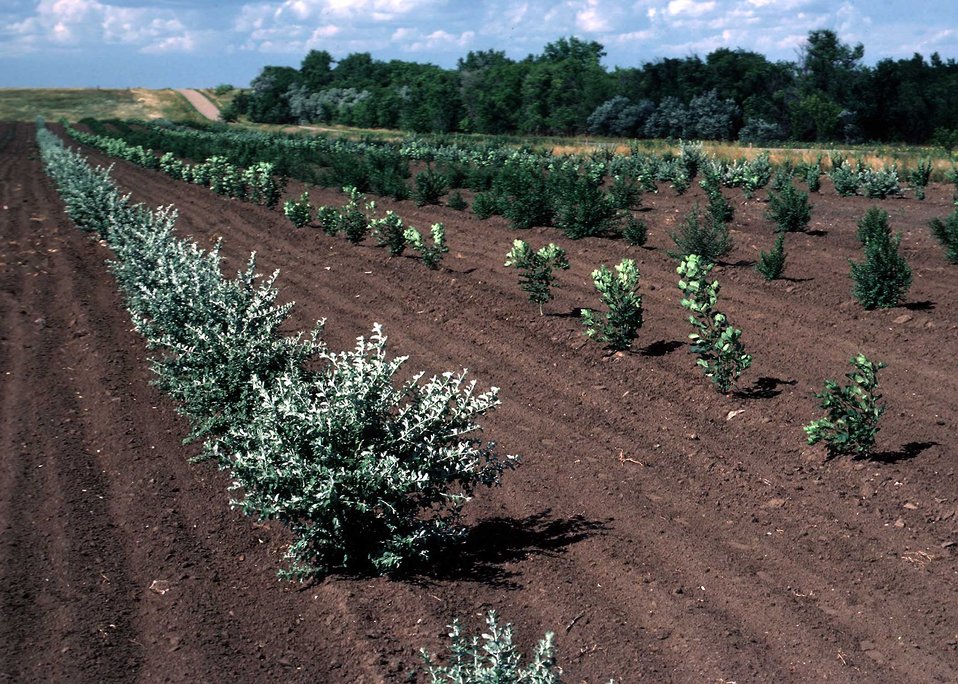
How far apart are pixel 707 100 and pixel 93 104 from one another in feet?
288

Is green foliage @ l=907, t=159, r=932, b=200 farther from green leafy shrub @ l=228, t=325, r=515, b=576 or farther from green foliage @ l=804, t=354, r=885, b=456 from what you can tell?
green leafy shrub @ l=228, t=325, r=515, b=576

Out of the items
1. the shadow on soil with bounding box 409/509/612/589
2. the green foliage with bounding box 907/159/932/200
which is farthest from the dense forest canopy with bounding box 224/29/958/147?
the shadow on soil with bounding box 409/509/612/589

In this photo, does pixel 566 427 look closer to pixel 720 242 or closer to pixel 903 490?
pixel 903 490

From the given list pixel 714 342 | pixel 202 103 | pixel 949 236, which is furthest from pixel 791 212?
pixel 202 103

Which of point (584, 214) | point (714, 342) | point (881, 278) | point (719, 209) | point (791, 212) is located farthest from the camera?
point (719, 209)

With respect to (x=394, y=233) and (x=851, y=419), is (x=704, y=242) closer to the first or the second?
(x=394, y=233)

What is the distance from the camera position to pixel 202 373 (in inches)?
296

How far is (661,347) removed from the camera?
10172mm

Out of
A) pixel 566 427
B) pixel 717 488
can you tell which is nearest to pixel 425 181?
pixel 566 427

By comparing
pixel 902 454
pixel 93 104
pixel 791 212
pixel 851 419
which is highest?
pixel 93 104

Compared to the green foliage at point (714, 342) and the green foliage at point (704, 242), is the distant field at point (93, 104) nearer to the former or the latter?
the green foliage at point (704, 242)

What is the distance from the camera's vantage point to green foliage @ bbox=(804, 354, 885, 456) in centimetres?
700

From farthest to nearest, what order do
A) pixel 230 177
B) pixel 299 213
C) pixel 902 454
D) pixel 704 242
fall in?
pixel 230 177 < pixel 299 213 < pixel 704 242 < pixel 902 454

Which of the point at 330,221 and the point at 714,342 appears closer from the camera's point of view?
the point at 714,342
